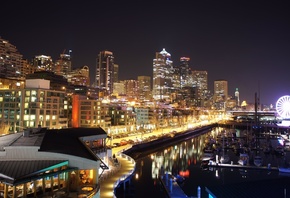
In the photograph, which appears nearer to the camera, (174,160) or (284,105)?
(174,160)

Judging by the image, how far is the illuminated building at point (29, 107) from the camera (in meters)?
65.6

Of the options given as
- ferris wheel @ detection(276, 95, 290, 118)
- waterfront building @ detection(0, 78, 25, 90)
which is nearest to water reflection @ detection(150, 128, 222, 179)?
ferris wheel @ detection(276, 95, 290, 118)

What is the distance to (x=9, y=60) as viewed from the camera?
132500 mm

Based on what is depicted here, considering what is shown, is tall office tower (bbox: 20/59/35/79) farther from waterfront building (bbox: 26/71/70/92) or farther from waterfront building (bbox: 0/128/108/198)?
waterfront building (bbox: 0/128/108/198)

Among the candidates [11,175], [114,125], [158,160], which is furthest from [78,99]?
[11,175]

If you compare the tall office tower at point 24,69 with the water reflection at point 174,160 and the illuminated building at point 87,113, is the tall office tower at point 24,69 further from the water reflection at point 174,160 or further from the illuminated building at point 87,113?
the water reflection at point 174,160

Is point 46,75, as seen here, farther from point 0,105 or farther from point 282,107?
point 282,107

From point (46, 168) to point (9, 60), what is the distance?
127 metres

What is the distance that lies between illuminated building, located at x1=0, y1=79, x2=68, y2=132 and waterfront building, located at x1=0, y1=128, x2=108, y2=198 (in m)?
42.2

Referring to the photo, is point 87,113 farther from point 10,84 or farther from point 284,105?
point 284,105

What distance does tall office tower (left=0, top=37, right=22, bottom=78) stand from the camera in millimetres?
127625

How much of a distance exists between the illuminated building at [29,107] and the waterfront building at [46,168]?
4218 centimetres

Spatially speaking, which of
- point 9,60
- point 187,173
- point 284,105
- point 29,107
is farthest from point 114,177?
point 9,60

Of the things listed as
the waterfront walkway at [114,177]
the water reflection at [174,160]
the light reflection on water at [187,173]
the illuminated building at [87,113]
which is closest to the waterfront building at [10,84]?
the illuminated building at [87,113]
